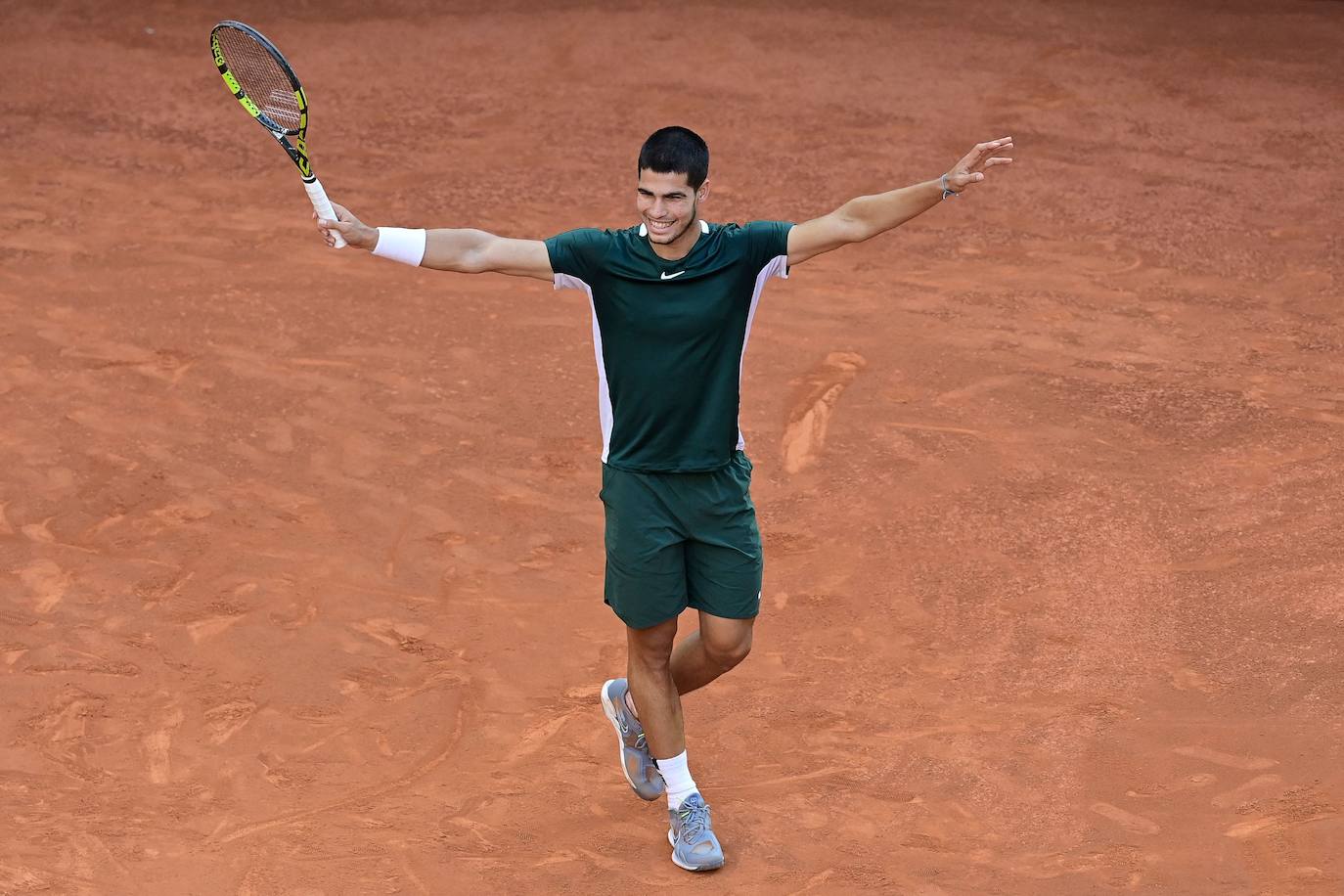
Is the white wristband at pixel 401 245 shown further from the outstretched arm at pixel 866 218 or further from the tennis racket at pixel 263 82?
the outstretched arm at pixel 866 218

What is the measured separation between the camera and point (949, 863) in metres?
5.08

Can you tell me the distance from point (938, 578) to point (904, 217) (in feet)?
8.05

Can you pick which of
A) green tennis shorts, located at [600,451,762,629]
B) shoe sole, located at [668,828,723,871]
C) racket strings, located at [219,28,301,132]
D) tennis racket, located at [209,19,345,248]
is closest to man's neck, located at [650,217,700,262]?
green tennis shorts, located at [600,451,762,629]

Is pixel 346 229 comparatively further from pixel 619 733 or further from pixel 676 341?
pixel 619 733

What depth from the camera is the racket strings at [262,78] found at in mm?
5133

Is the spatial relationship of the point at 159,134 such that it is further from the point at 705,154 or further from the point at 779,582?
the point at 705,154

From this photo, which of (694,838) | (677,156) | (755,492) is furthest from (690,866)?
(755,492)

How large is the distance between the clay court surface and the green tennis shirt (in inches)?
53.1

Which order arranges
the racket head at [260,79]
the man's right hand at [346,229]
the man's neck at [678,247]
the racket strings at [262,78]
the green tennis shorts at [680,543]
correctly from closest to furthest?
the man's right hand at [346,229] < the man's neck at [678,247] < the green tennis shorts at [680,543] < the racket head at [260,79] < the racket strings at [262,78]

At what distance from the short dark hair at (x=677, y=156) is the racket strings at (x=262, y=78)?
46.1 inches

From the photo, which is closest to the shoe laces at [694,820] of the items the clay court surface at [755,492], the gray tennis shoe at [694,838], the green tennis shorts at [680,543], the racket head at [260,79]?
the gray tennis shoe at [694,838]

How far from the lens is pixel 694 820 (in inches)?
201

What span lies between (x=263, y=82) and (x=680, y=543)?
1.96 m

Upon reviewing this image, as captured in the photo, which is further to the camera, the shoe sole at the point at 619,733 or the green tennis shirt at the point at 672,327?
the shoe sole at the point at 619,733
